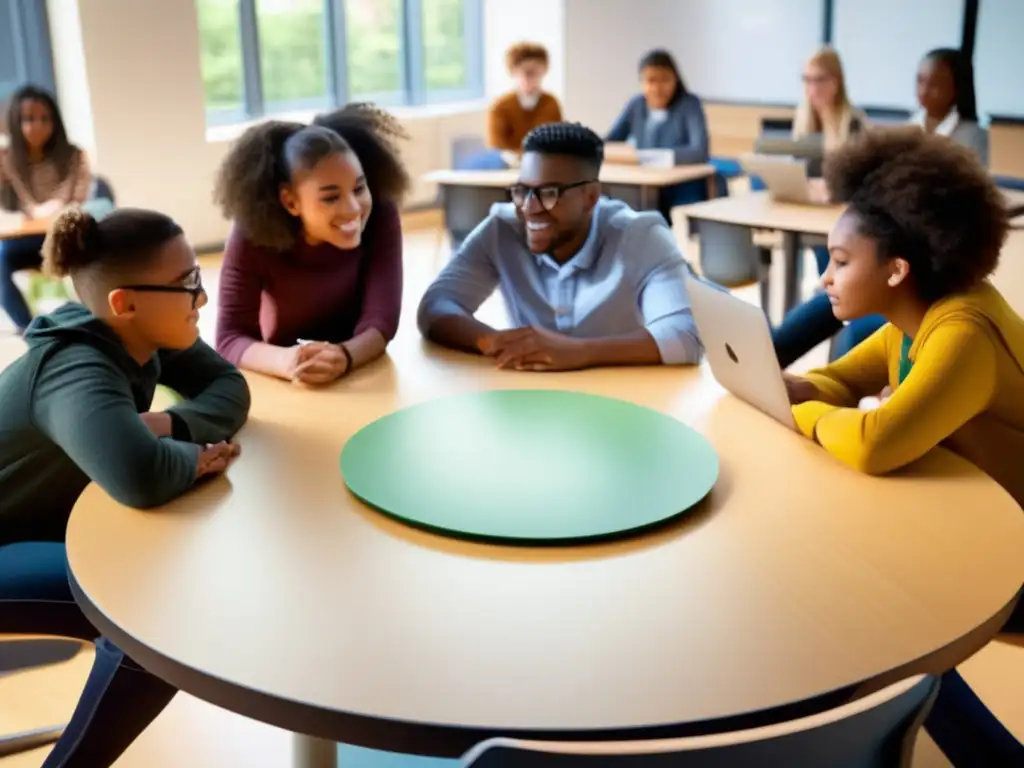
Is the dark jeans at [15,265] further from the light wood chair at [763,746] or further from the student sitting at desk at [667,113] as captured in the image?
the light wood chair at [763,746]

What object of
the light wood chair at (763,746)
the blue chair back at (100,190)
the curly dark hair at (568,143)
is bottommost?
the blue chair back at (100,190)

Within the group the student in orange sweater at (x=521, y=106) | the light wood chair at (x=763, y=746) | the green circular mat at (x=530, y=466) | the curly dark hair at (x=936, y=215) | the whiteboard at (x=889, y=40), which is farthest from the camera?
the whiteboard at (x=889, y=40)

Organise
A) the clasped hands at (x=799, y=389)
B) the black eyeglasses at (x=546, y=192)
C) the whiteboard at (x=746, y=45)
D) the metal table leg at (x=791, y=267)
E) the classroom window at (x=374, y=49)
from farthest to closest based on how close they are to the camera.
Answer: the classroom window at (x=374, y=49) → the whiteboard at (x=746, y=45) → the metal table leg at (x=791, y=267) → the black eyeglasses at (x=546, y=192) → the clasped hands at (x=799, y=389)

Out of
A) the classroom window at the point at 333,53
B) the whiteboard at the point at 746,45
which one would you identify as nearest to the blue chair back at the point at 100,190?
the classroom window at the point at 333,53

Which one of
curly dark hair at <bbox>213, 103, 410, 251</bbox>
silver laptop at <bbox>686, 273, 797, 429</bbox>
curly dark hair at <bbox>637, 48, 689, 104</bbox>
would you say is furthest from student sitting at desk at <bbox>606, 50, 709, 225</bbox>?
silver laptop at <bbox>686, 273, 797, 429</bbox>

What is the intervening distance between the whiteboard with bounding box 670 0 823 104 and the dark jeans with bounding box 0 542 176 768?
23.1 ft

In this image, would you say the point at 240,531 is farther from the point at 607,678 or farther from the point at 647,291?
the point at 647,291

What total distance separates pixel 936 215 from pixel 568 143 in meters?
0.90

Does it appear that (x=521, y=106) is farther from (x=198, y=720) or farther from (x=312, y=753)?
(x=312, y=753)

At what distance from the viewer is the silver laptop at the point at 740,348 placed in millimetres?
1689

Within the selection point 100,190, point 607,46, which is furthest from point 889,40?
point 100,190

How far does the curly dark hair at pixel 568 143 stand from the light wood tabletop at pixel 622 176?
248cm

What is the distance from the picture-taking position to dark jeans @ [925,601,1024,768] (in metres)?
1.70

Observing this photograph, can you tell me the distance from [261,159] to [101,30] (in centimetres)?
447
